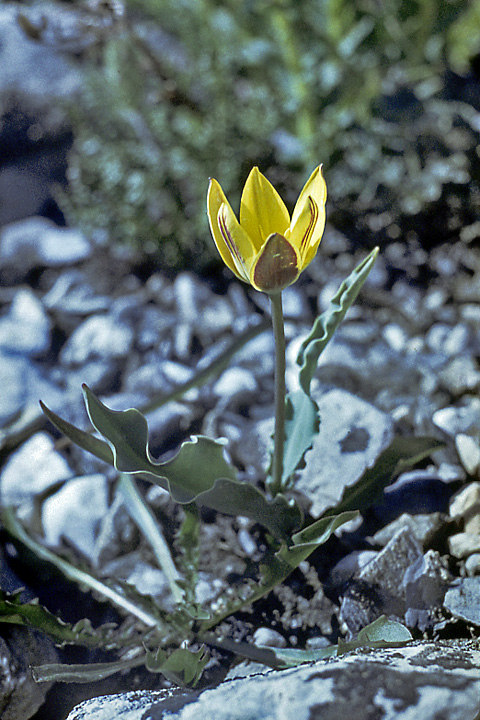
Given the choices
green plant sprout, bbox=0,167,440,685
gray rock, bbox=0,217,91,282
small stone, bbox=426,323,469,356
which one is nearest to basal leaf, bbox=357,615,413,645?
green plant sprout, bbox=0,167,440,685

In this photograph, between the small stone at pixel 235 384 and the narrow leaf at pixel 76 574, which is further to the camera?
the small stone at pixel 235 384

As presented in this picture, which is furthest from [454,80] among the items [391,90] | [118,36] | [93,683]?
[93,683]

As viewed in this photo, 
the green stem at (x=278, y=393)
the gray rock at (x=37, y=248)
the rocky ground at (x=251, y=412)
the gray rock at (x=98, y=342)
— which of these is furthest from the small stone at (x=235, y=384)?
the gray rock at (x=37, y=248)

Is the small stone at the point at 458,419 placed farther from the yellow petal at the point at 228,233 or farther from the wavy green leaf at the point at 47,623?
the wavy green leaf at the point at 47,623

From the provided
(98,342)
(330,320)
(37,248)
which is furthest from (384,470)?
(37,248)

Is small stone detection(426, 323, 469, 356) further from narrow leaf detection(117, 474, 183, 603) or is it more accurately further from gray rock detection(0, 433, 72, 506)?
gray rock detection(0, 433, 72, 506)

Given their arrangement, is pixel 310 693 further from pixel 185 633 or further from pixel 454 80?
pixel 454 80

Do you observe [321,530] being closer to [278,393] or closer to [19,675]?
[278,393]
